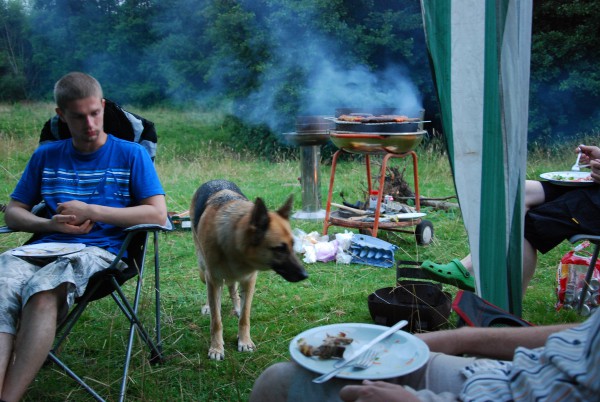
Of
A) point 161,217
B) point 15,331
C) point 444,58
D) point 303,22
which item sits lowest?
point 15,331

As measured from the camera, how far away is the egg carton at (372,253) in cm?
494

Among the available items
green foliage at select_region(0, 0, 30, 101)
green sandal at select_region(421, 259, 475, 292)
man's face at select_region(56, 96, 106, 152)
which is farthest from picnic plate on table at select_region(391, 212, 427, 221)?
green foliage at select_region(0, 0, 30, 101)

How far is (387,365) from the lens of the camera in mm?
1455

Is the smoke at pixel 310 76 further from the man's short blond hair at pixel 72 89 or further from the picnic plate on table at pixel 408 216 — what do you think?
the man's short blond hair at pixel 72 89

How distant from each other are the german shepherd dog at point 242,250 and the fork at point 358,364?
1532 mm

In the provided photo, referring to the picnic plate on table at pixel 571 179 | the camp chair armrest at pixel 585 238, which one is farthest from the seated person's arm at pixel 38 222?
the picnic plate on table at pixel 571 179

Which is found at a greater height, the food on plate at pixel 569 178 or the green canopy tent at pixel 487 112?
the green canopy tent at pixel 487 112

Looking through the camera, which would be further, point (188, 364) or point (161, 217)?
point (188, 364)

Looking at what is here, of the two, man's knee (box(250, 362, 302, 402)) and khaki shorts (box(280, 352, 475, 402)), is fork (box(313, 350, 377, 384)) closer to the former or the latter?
khaki shorts (box(280, 352, 475, 402))

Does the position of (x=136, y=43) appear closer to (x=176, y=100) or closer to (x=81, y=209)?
(x=176, y=100)

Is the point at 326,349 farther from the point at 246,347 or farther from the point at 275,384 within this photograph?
the point at 246,347

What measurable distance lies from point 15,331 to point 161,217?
2.89 ft

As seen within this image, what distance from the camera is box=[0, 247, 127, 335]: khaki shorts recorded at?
2283mm

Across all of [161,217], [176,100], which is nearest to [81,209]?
[161,217]
